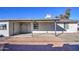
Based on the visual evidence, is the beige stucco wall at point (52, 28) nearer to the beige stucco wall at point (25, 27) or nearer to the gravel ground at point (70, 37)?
the gravel ground at point (70, 37)

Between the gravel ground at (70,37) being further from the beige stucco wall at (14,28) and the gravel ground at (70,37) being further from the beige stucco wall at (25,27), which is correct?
the beige stucco wall at (14,28)

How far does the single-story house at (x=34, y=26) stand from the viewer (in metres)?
2.60

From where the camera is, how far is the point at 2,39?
263 centimetres

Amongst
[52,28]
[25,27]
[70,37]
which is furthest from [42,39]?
[70,37]

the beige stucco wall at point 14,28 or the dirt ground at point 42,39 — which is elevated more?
the beige stucco wall at point 14,28

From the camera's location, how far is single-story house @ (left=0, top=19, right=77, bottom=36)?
260cm

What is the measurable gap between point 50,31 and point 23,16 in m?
0.53

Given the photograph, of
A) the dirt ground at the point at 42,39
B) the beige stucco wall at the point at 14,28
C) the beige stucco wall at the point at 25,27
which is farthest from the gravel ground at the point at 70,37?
the beige stucco wall at the point at 14,28

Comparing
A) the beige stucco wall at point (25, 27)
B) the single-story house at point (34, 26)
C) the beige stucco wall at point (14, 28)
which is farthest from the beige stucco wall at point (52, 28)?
the beige stucco wall at point (14, 28)

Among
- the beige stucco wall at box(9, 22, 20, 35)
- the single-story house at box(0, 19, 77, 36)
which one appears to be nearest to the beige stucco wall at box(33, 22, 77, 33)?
the single-story house at box(0, 19, 77, 36)

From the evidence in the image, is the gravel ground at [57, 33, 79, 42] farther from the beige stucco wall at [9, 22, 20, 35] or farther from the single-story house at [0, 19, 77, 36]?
the beige stucco wall at [9, 22, 20, 35]

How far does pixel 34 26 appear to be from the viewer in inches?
105

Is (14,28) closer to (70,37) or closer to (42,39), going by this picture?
(42,39)

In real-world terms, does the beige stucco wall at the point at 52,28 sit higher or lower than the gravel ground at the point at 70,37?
higher
